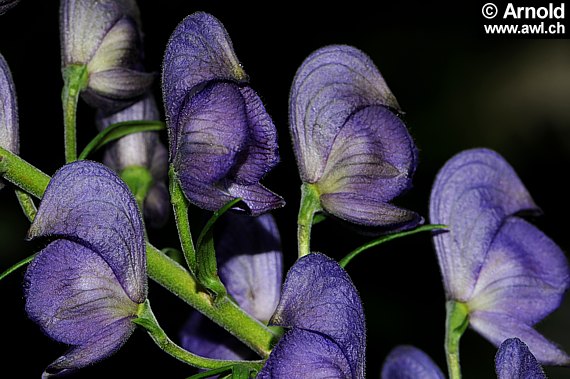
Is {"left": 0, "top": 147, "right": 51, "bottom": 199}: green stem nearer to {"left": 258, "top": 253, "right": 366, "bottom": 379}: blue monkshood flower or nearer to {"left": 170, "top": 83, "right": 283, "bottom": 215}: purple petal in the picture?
{"left": 170, "top": 83, "right": 283, "bottom": 215}: purple petal

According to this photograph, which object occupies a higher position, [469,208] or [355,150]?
[355,150]

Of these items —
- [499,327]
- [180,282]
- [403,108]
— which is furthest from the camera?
[403,108]

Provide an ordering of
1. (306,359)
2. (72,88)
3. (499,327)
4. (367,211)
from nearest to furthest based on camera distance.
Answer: (306,359)
(367,211)
(72,88)
(499,327)

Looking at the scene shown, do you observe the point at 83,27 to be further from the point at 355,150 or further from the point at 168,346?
the point at 168,346

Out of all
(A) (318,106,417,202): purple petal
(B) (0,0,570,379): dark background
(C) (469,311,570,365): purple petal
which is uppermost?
(A) (318,106,417,202): purple petal

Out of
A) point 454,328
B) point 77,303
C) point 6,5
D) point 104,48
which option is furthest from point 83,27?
point 454,328

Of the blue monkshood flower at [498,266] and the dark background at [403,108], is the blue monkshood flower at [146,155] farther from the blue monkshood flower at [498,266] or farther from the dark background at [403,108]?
the dark background at [403,108]

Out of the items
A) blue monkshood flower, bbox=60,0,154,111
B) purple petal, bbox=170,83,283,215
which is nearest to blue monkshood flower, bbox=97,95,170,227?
blue monkshood flower, bbox=60,0,154,111
